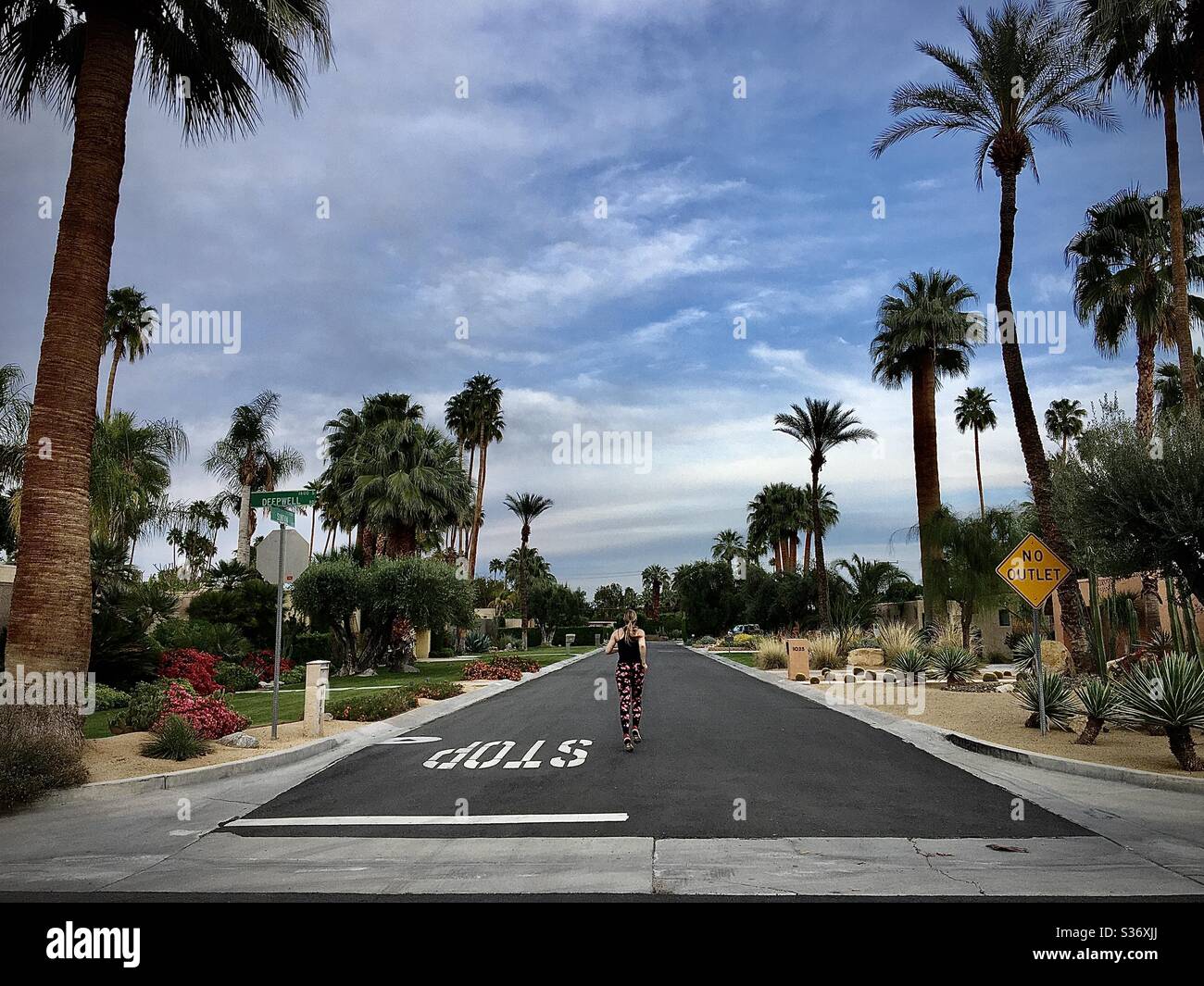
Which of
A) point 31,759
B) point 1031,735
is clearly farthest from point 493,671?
point 31,759

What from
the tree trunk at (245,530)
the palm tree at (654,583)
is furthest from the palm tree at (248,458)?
the palm tree at (654,583)

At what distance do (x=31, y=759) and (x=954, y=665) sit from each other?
799 inches

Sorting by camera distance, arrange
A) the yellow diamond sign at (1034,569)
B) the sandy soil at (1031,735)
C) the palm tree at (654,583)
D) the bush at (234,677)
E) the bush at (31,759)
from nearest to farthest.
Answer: the bush at (31,759), the sandy soil at (1031,735), the yellow diamond sign at (1034,569), the bush at (234,677), the palm tree at (654,583)

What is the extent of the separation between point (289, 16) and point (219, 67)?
1.82 metres

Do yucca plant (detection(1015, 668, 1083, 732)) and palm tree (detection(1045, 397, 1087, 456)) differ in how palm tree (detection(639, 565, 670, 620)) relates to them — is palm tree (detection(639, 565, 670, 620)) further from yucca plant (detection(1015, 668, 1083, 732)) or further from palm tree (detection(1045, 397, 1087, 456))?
yucca plant (detection(1015, 668, 1083, 732))

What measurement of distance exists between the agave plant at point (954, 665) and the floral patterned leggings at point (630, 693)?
13.1 m

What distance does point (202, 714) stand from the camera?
41.2ft

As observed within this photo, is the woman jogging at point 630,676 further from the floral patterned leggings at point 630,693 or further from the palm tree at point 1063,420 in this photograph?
the palm tree at point 1063,420

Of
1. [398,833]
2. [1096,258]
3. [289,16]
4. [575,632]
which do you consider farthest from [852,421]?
[575,632]

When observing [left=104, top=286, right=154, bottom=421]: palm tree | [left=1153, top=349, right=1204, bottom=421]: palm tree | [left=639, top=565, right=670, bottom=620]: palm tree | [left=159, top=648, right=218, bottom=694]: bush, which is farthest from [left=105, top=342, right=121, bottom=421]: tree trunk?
[left=639, top=565, right=670, bottom=620]: palm tree

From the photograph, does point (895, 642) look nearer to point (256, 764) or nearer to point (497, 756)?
point (497, 756)

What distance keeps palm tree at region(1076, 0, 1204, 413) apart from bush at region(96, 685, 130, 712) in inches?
839

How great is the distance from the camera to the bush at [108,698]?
1669cm
